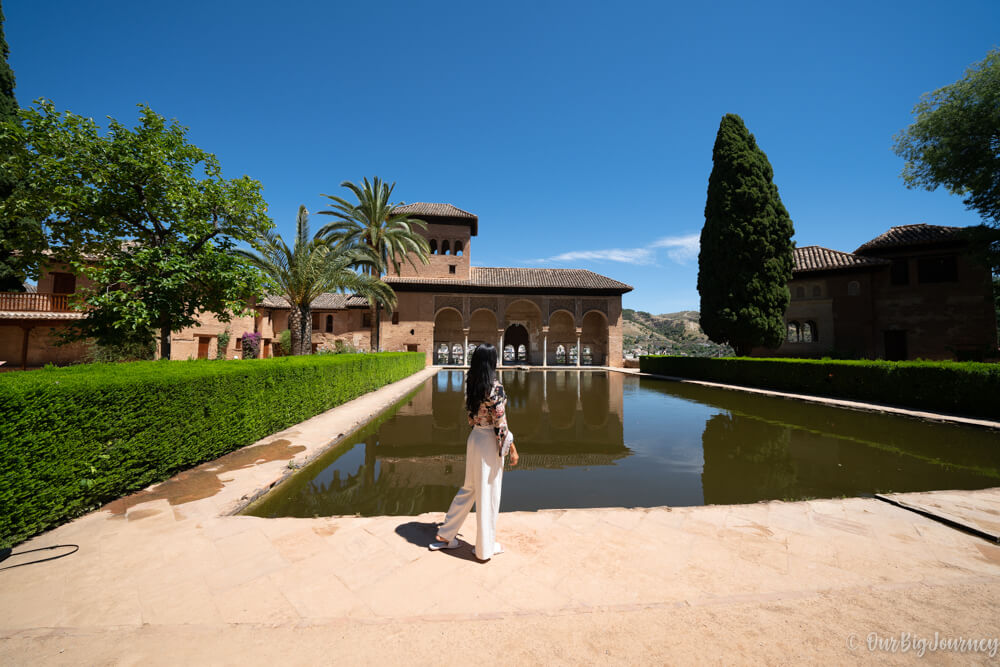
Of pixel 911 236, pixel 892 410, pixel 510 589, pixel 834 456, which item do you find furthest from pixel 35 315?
pixel 911 236

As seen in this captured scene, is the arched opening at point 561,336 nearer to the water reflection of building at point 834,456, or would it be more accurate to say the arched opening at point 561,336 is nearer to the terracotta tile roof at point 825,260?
the terracotta tile roof at point 825,260

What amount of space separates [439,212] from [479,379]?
2804 cm

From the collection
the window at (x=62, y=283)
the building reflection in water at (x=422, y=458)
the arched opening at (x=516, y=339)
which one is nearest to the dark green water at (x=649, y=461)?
the building reflection in water at (x=422, y=458)

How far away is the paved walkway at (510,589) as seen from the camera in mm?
1862

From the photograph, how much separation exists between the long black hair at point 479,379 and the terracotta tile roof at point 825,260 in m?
24.0

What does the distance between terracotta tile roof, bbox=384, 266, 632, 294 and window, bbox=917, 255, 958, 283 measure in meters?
14.1

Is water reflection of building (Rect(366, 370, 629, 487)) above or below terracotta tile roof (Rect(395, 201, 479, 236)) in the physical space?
below

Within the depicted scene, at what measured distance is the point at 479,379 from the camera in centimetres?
277

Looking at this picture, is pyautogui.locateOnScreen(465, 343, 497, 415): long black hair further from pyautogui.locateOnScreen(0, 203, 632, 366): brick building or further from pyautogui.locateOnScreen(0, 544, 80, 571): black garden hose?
pyautogui.locateOnScreen(0, 203, 632, 366): brick building

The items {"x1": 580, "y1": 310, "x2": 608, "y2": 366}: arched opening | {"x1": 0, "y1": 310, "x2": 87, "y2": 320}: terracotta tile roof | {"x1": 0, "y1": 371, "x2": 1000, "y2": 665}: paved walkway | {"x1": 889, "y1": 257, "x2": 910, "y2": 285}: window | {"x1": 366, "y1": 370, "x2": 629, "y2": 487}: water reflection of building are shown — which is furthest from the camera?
{"x1": 580, "y1": 310, "x2": 608, "y2": 366}: arched opening

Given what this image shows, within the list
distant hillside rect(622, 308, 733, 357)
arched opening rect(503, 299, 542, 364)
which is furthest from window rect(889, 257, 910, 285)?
distant hillside rect(622, 308, 733, 357)

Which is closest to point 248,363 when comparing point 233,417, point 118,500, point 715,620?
point 233,417

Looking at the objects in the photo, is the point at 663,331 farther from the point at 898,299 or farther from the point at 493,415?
the point at 493,415

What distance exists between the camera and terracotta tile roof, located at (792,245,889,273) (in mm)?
19500
